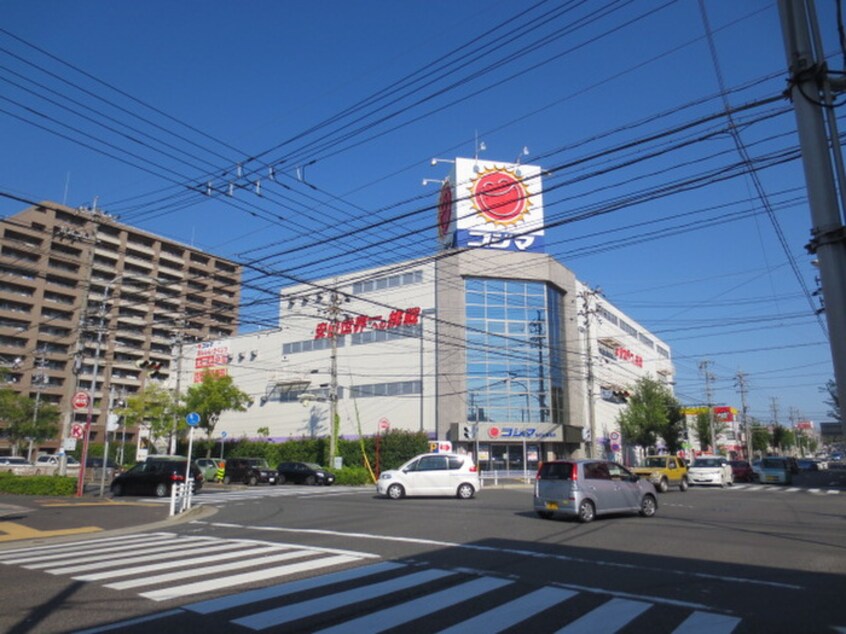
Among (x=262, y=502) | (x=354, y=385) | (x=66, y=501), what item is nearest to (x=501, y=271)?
(x=354, y=385)

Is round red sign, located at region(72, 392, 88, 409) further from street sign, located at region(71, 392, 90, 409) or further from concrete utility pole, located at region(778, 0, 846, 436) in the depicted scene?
concrete utility pole, located at region(778, 0, 846, 436)

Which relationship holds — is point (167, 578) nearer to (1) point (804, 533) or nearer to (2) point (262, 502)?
(1) point (804, 533)

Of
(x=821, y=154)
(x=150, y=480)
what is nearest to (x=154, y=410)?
(x=150, y=480)

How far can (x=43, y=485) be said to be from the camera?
23.9 meters

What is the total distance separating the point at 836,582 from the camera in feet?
26.1

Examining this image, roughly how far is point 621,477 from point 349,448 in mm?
30388

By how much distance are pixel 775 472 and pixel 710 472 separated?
239 inches

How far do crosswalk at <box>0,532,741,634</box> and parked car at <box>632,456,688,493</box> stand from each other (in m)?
22.0

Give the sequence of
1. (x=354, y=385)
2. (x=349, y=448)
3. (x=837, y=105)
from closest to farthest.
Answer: (x=837, y=105), (x=349, y=448), (x=354, y=385)

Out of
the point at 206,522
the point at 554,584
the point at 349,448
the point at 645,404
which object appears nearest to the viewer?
the point at 554,584

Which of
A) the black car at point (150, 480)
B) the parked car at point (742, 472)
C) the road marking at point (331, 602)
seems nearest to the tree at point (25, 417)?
Result: the black car at point (150, 480)

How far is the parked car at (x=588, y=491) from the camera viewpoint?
14.9 metres

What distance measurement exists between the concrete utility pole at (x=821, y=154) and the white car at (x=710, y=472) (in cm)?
3380

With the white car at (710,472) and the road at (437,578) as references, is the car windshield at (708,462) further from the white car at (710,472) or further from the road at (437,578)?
the road at (437,578)
